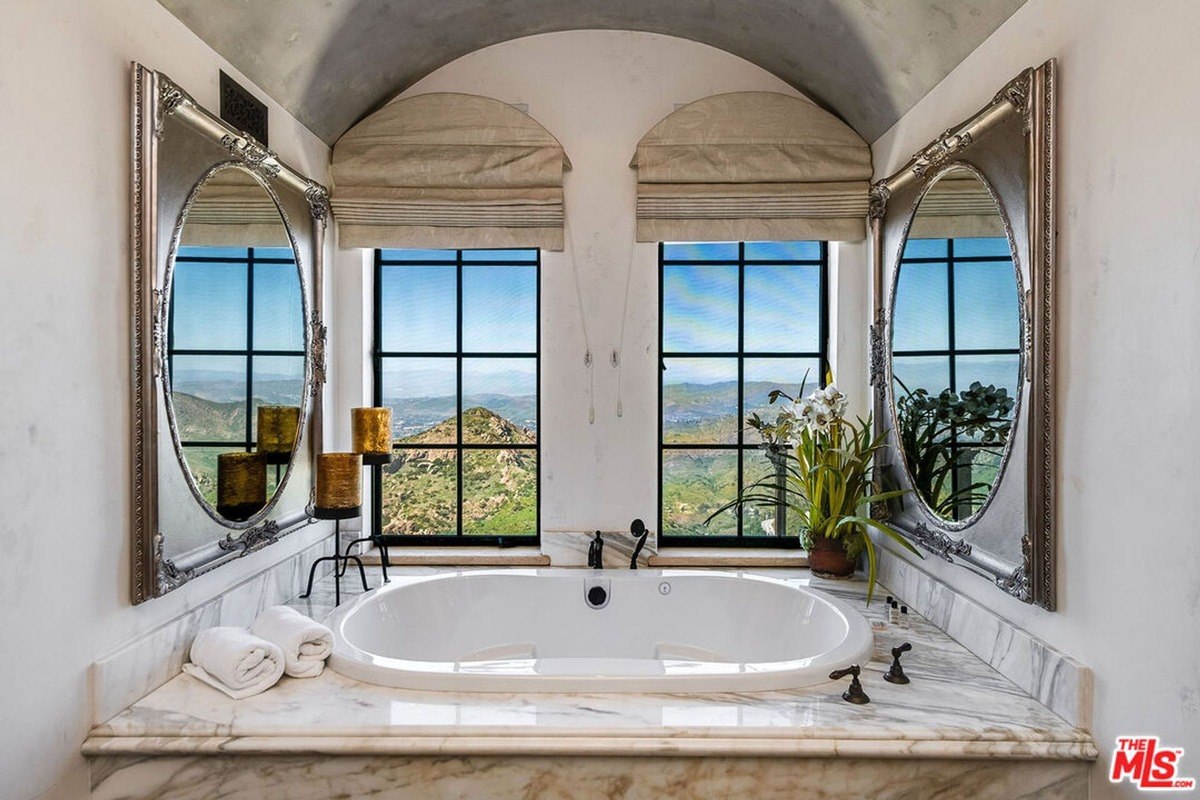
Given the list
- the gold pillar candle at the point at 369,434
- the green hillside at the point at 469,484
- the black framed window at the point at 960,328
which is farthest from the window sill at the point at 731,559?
the gold pillar candle at the point at 369,434

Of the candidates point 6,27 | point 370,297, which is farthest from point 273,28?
point 370,297

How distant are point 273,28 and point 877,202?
186 centimetres

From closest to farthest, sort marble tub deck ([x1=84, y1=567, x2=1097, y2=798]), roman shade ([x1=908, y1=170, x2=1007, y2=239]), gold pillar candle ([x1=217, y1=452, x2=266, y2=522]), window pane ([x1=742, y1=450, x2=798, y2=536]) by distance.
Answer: marble tub deck ([x1=84, y1=567, x2=1097, y2=798]) < roman shade ([x1=908, y1=170, x2=1007, y2=239]) < gold pillar candle ([x1=217, y1=452, x2=266, y2=522]) < window pane ([x1=742, y1=450, x2=798, y2=536])

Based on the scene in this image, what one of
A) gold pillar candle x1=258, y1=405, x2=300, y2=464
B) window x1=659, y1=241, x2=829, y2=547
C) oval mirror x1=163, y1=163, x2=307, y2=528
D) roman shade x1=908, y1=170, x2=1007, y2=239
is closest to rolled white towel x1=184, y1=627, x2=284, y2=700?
oval mirror x1=163, y1=163, x2=307, y2=528

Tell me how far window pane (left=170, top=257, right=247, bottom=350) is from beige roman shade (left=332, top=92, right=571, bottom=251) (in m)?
0.73

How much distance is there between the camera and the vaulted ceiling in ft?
6.40

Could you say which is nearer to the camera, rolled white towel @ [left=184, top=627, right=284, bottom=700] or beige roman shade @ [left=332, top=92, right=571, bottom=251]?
rolled white towel @ [left=184, top=627, right=284, bottom=700]

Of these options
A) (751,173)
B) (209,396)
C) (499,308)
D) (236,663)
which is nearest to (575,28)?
(751,173)

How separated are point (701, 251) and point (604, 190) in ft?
1.67

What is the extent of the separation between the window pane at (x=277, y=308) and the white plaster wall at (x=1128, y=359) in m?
1.94

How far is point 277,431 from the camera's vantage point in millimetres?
2246

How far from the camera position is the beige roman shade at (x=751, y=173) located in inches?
105

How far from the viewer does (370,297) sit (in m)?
2.93

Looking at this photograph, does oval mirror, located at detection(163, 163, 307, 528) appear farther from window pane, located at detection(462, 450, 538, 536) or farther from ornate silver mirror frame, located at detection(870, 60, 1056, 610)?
ornate silver mirror frame, located at detection(870, 60, 1056, 610)
